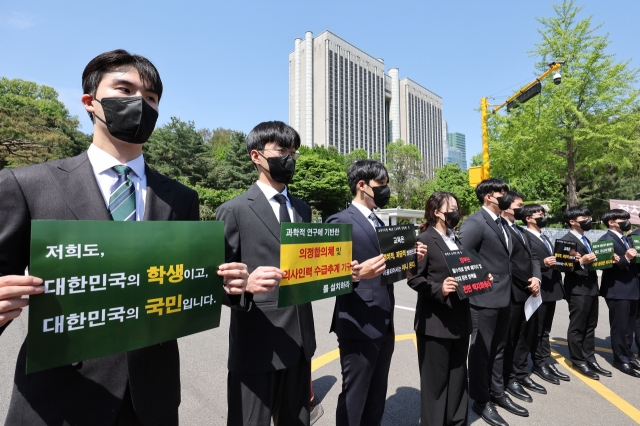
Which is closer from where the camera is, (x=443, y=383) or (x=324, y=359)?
(x=443, y=383)

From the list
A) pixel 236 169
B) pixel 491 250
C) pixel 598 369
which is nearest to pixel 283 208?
pixel 491 250

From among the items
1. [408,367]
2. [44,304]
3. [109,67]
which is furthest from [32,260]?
[408,367]

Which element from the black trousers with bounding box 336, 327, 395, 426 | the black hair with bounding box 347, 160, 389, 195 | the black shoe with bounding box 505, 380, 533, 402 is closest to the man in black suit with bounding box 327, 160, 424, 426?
the black trousers with bounding box 336, 327, 395, 426

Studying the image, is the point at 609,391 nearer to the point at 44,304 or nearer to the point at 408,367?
the point at 408,367

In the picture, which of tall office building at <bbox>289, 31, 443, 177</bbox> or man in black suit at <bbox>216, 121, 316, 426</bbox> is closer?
man in black suit at <bbox>216, 121, 316, 426</bbox>

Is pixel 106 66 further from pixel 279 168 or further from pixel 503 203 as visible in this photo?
pixel 503 203

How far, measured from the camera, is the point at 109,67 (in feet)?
5.15

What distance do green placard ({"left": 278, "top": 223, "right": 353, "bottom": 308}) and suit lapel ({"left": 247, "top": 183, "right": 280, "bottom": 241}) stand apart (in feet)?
0.76

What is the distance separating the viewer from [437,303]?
2941 mm

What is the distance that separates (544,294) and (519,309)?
0.87 m

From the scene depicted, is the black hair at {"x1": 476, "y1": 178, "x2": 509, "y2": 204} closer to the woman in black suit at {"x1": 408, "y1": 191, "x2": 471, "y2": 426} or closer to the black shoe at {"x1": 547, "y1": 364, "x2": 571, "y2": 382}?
the woman in black suit at {"x1": 408, "y1": 191, "x2": 471, "y2": 426}

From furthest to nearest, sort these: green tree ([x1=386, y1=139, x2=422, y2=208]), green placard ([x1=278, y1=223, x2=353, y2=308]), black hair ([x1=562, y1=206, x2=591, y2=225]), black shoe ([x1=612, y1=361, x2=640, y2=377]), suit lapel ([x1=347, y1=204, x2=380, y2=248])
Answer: green tree ([x1=386, y1=139, x2=422, y2=208]) < black hair ([x1=562, y1=206, x2=591, y2=225]) < black shoe ([x1=612, y1=361, x2=640, y2=377]) < suit lapel ([x1=347, y1=204, x2=380, y2=248]) < green placard ([x1=278, y1=223, x2=353, y2=308])

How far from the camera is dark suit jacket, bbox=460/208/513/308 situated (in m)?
3.52

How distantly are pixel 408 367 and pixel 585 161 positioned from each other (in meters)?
15.8
